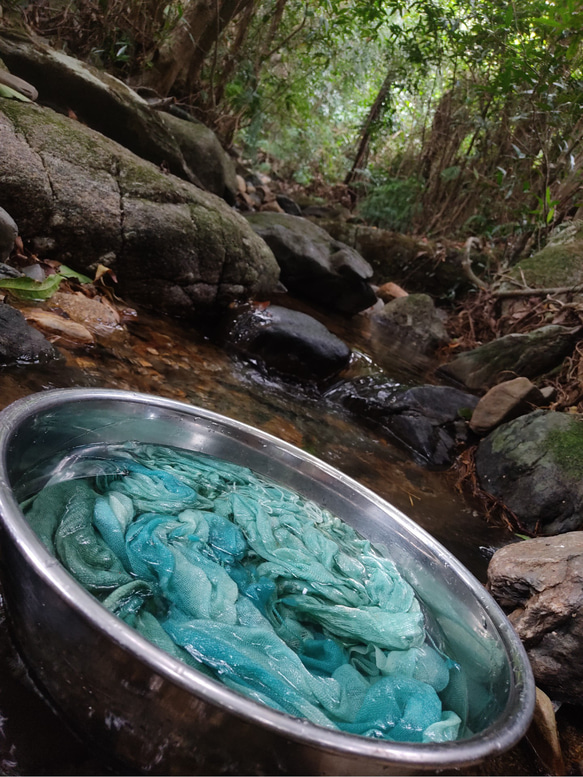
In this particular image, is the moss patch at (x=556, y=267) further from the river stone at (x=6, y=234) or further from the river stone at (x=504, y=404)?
the river stone at (x=6, y=234)

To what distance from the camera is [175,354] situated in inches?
169

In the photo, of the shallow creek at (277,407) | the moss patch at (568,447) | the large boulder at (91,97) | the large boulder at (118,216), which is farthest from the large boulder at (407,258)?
the moss patch at (568,447)

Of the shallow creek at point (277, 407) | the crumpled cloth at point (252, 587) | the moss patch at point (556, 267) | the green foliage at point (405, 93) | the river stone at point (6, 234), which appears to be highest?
the green foliage at point (405, 93)

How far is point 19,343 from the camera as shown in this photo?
286 cm

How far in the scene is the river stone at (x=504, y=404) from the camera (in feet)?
16.5

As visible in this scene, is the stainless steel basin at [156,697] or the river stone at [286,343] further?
the river stone at [286,343]

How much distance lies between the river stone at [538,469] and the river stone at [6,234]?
4.42 meters

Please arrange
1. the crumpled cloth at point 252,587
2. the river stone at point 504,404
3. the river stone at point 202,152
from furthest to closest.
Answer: the river stone at point 202,152 → the river stone at point 504,404 → the crumpled cloth at point 252,587

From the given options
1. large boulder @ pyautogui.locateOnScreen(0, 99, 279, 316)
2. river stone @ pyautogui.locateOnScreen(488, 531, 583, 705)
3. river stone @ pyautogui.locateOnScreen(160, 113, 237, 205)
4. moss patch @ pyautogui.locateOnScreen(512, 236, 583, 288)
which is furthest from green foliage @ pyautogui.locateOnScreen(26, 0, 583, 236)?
river stone @ pyautogui.locateOnScreen(488, 531, 583, 705)

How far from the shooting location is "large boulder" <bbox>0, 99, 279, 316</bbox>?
13.2ft

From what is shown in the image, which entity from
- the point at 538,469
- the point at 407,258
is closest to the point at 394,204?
the point at 407,258

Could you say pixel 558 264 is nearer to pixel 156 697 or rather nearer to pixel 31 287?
pixel 31 287

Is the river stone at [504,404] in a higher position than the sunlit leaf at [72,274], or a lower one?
higher

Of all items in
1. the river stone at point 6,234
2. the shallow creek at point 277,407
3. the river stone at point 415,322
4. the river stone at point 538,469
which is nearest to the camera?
the shallow creek at point 277,407
